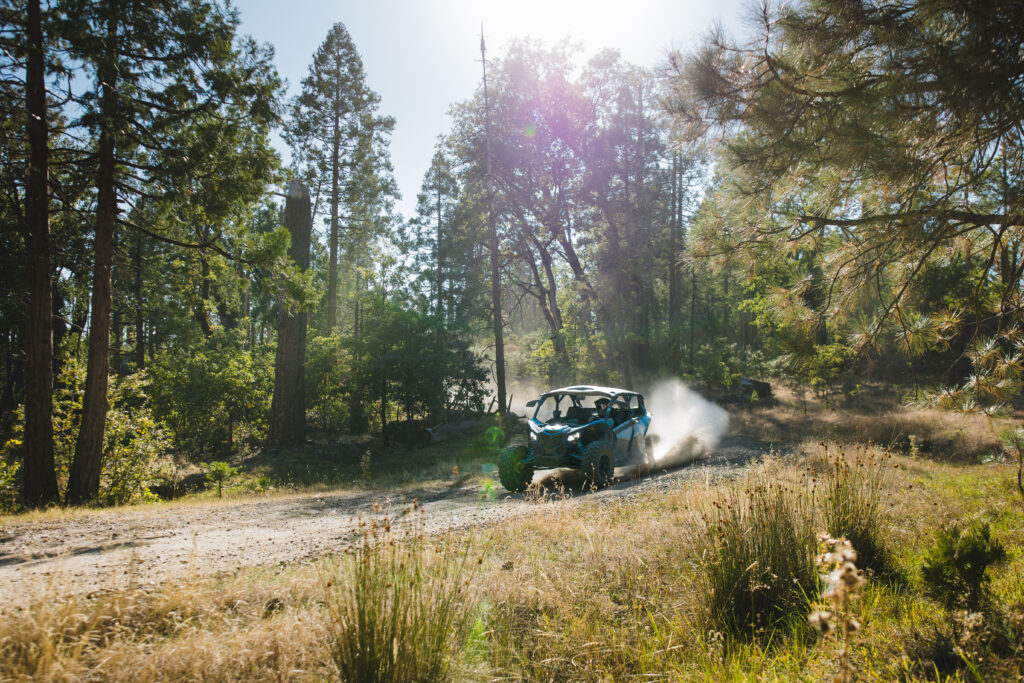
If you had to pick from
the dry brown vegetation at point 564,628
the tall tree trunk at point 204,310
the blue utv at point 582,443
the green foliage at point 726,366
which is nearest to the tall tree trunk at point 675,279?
the green foliage at point 726,366

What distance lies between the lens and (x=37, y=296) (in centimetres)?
928

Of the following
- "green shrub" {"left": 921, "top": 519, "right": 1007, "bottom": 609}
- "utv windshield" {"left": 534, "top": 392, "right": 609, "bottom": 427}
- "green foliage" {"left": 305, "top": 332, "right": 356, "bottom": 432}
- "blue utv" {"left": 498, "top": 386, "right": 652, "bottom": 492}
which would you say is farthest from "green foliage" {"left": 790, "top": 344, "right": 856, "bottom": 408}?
"green foliage" {"left": 305, "top": 332, "right": 356, "bottom": 432}

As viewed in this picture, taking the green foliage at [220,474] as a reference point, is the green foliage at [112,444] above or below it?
above

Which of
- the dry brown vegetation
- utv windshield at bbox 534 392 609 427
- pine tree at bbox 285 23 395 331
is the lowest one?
the dry brown vegetation

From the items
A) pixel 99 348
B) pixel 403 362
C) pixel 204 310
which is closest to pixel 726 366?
pixel 403 362

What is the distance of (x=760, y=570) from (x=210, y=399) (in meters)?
18.2

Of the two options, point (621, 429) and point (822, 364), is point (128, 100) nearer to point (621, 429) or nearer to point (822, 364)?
point (621, 429)

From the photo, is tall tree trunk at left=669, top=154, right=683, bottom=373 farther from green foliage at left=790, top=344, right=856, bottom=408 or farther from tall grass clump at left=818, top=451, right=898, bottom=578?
tall grass clump at left=818, top=451, right=898, bottom=578

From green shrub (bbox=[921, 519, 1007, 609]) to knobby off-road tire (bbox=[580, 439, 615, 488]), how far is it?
601 centimetres

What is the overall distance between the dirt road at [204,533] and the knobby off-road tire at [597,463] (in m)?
0.34

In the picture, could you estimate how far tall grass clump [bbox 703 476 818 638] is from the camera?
12.0ft

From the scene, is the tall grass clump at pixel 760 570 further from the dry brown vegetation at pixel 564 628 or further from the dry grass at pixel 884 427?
the dry grass at pixel 884 427

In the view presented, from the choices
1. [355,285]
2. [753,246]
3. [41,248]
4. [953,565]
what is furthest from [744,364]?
[355,285]

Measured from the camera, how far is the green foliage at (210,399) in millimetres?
17250
